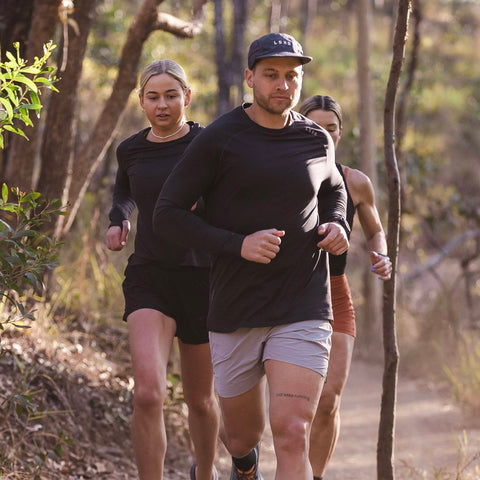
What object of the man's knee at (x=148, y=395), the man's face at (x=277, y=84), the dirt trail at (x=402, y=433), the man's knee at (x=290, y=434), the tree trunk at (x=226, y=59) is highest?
the tree trunk at (x=226, y=59)

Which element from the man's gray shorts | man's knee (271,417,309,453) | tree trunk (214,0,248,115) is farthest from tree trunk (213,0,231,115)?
man's knee (271,417,309,453)

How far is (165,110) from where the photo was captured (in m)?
4.82

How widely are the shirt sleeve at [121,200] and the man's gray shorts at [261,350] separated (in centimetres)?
118

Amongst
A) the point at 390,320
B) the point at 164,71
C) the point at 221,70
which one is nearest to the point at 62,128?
the point at 164,71

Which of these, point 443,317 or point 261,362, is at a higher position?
point 261,362

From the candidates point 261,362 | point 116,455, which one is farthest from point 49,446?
point 261,362

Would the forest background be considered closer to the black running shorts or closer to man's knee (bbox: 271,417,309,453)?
the black running shorts

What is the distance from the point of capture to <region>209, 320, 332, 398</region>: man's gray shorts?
382cm

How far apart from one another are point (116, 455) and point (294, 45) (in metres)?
3.41

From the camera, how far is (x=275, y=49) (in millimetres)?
3814

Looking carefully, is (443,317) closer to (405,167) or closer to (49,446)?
(405,167)

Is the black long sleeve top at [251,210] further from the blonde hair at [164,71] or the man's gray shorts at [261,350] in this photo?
the blonde hair at [164,71]

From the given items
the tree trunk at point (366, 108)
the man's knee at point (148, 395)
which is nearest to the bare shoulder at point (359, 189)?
the man's knee at point (148, 395)

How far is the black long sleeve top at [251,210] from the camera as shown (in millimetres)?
3797
